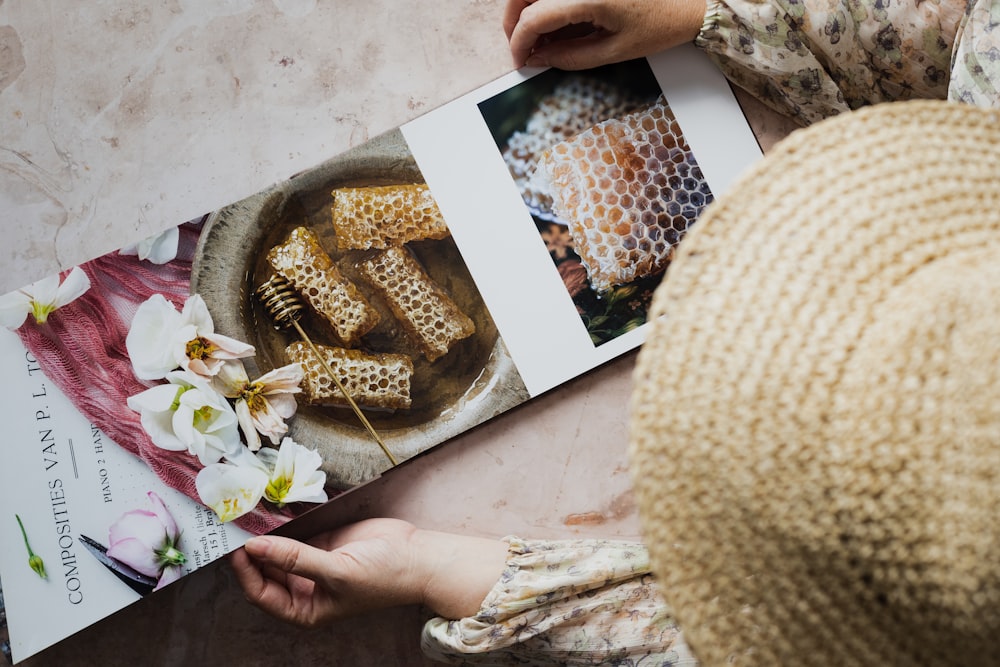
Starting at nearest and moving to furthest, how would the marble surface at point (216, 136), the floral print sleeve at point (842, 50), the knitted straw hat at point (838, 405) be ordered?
the knitted straw hat at point (838, 405) → the floral print sleeve at point (842, 50) → the marble surface at point (216, 136)

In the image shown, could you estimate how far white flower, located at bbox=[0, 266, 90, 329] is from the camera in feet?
2.23

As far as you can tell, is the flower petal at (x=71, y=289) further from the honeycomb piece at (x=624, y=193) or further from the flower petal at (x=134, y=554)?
the honeycomb piece at (x=624, y=193)

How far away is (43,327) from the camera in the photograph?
26.6 inches

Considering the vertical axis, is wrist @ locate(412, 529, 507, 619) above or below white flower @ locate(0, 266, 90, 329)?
below

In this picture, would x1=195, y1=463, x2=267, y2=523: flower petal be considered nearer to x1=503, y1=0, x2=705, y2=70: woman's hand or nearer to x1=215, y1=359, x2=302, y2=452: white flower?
x1=215, y1=359, x2=302, y2=452: white flower

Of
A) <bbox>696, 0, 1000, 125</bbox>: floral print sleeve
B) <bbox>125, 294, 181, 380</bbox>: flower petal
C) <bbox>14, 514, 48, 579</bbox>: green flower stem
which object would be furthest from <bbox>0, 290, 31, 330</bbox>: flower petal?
Result: <bbox>696, 0, 1000, 125</bbox>: floral print sleeve

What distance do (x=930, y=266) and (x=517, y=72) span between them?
49 centimetres

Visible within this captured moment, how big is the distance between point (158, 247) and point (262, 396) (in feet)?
0.58

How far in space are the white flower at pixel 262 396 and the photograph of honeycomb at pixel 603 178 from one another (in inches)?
11.1

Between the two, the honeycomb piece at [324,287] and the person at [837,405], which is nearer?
the person at [837,405]

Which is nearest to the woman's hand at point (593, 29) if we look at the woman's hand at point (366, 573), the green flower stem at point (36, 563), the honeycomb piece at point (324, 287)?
the honeycomb piece at point (324, 287)

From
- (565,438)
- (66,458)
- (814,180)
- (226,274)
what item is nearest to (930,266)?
(814,180)

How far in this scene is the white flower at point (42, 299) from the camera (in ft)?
2.23

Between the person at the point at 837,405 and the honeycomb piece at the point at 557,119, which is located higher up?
the honeycomb piece at the point at 557,119
